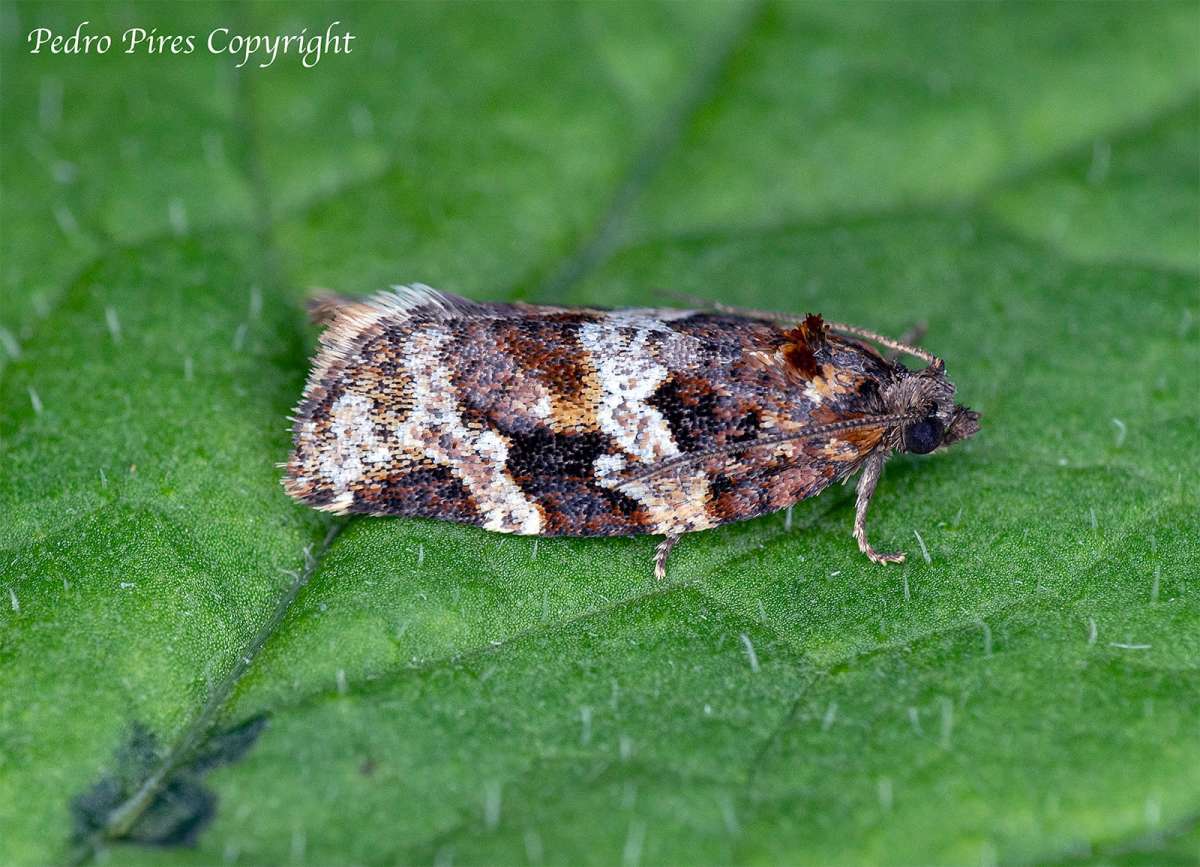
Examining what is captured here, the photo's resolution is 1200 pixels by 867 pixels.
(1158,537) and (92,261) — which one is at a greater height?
(92,261)

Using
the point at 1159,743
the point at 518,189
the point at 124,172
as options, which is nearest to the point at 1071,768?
the point at 1159,743

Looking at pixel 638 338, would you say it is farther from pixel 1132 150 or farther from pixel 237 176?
pixel 1132 150

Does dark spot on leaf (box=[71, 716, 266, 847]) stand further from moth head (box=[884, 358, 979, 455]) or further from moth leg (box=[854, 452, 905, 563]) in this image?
moth head (box=[884, 358, 979, 455])

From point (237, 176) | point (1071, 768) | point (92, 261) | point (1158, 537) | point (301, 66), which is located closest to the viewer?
point (1071, 768)

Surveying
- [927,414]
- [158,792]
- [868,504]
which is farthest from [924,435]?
[158,792]

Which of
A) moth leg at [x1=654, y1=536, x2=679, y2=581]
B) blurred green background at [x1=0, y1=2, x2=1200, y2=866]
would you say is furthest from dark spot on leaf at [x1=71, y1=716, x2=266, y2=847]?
moth leg at [x1=654, y1=536, x2=679, y2=581]

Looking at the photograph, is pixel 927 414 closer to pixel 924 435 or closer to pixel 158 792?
pixel 924 435
